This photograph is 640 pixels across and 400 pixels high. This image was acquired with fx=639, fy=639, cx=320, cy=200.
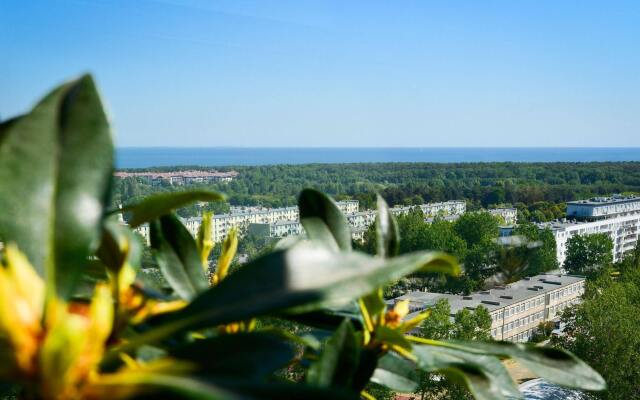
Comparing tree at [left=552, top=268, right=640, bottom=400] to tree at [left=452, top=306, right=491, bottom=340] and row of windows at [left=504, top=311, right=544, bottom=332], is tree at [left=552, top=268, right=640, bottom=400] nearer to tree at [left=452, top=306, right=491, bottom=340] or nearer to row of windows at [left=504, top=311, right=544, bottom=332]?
tree at [left=452, top=306, right=491, bottom=340]

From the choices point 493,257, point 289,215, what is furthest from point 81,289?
point 289,215

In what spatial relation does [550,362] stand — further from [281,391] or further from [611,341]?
[611,341]

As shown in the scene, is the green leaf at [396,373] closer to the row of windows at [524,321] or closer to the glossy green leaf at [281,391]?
the glossy green leaf at [281,391]

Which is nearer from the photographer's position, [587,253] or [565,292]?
[565,292]

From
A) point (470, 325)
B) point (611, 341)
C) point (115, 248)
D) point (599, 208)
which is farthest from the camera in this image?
point (599, 208)

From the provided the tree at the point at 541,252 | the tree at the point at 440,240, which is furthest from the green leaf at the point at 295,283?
the tree at the point at 541,252

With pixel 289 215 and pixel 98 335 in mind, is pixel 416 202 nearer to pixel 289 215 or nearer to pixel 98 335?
pixel 289 215

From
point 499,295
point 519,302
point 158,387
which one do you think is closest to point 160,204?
point 158,387
